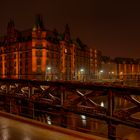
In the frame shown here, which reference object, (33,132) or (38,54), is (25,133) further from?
(38,54)

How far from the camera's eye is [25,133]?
17.5 feet

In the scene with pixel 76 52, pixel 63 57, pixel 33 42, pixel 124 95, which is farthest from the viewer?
pixel 76 52

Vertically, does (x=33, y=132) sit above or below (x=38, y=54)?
below

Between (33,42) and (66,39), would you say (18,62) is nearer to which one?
(33,42)

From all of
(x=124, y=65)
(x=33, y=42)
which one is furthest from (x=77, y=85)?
(x=124, y=65)

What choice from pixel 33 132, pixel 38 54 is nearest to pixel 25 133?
pixel 33 132

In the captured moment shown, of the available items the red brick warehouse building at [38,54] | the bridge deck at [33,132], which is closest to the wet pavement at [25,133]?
the bridge deck at [33,132]

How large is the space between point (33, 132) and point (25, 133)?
0.64 ft

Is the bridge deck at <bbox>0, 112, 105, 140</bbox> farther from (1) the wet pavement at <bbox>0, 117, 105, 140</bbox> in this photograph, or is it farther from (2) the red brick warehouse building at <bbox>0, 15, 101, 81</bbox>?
(2) the red brick warehouse building at <bbox>0, 15, 101, 81</bbox>

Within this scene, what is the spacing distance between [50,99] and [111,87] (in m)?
2.42

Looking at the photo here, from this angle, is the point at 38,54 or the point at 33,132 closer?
the point at 33,132

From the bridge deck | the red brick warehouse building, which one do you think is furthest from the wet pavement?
the red brick warehouse building

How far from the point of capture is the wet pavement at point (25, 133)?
4.99m

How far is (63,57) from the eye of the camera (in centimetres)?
8619
